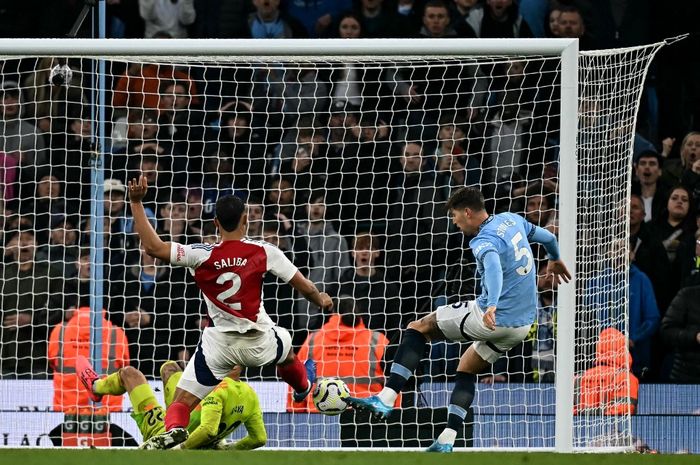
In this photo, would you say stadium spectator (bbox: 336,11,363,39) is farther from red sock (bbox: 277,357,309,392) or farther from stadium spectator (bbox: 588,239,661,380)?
red sock (bbox: 277,357,309,392)

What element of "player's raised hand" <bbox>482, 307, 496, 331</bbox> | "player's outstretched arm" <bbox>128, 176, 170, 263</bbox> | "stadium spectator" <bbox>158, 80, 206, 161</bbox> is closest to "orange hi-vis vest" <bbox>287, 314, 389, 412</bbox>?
"stadium spectator" <bbox>158, 80, 206, 161</bbox>

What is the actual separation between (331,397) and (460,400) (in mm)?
827

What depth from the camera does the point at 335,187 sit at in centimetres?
1148

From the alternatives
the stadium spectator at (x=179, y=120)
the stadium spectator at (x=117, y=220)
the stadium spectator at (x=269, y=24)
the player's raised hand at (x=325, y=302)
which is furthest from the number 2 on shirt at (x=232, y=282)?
the stadium spectator at (x=269, y=24)

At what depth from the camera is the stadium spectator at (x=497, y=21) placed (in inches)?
520

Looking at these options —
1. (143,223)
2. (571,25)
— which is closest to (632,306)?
(571,25)

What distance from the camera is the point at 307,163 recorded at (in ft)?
38.0

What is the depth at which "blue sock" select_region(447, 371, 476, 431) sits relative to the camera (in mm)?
8969

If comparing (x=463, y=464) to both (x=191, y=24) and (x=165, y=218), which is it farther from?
(x=191, y=24)

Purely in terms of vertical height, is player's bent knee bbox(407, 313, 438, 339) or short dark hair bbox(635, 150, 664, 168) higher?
short dark hair bbox(635, 150, 664, 168)

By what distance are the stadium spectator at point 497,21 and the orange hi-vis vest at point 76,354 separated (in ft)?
15.0

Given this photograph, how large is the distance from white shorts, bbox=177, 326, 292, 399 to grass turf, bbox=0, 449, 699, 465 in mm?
1647

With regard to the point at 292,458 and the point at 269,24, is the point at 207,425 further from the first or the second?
the point at 269,24

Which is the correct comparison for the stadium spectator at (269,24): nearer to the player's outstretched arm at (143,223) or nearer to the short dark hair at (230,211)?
the short dark hair at (230,211)
